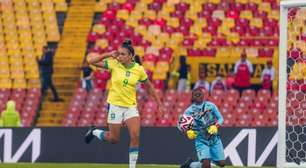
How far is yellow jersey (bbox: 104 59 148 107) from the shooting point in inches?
595

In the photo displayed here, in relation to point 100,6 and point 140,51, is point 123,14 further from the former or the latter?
point 140,51

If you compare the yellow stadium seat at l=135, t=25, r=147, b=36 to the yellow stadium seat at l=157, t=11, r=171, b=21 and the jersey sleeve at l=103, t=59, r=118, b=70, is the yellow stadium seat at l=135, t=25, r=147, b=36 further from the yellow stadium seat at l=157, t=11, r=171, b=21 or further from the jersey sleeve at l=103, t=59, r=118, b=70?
the jersey sleeve at l=103, t=59, r=118, b=70

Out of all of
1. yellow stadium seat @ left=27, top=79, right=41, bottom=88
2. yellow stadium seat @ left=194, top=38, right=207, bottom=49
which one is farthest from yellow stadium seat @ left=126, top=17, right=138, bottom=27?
yellow stadium seat @ left=27, top=79, right=41, bottom=88

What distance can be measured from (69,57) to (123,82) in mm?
15580

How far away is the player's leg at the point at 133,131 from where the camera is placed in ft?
48.3

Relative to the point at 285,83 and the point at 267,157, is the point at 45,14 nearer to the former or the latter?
the point at 267,157

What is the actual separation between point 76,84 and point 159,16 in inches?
129

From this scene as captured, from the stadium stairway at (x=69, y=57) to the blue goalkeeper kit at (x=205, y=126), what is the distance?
14295 millimetres

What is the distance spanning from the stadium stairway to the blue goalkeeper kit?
14.3 m

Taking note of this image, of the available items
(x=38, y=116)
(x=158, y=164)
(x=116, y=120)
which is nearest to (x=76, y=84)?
(x=38, y=116)

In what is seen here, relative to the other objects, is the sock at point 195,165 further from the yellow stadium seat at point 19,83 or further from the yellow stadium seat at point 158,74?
the yellow stadium seat at point 19,83

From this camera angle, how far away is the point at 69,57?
30578mm

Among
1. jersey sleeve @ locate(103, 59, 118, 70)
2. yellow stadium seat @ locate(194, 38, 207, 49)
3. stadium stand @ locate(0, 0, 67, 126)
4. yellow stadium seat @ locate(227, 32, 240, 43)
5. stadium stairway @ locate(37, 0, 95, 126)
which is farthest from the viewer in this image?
stadium stand @ locate(0, 0, 67, 126)

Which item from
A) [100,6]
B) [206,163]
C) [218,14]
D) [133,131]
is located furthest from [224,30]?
[206,163]
